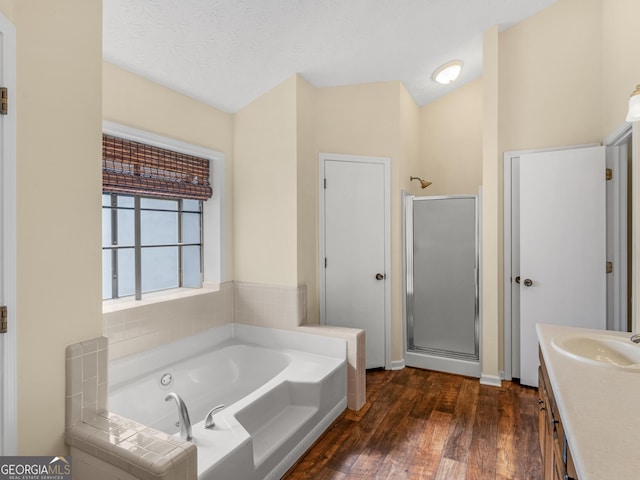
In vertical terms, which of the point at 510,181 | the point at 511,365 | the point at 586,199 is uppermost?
the point at 510,181

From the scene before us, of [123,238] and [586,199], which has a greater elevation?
[586,199]

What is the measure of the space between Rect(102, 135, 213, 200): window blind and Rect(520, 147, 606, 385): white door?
8.68 feet

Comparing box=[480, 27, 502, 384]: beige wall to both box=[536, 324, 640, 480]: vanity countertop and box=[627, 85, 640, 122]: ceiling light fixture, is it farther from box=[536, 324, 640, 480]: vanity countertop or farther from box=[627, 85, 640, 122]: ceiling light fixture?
box=[536, 324, 640, 480]: vanity countertop

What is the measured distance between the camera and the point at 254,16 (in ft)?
6.77

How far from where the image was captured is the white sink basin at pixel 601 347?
157 centimetres

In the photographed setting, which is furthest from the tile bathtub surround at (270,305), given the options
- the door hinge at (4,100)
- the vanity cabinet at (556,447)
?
the door hinge at (4,100)

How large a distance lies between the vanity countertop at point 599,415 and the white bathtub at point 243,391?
4.16 feet

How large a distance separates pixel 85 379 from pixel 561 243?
3184 millimetres

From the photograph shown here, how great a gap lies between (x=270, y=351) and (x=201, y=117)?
1.90 metres

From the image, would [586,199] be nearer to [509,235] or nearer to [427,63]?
[509,235]

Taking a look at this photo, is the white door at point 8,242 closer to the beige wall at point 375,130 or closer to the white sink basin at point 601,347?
the white sink basin at point 601,347

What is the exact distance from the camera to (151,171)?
243 centimetres

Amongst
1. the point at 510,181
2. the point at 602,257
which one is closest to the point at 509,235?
the point at 510,181

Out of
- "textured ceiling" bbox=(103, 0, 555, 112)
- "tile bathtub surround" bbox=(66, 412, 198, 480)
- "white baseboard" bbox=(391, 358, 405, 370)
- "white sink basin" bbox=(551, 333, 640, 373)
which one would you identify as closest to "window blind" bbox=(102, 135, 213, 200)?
"textured ceiling" bbox=(103, 0, 555, 112)
